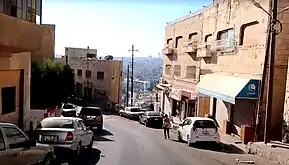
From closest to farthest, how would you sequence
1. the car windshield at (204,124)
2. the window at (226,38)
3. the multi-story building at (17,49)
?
the multi-story building at (17,49) < the car windshield at (204,124) < the window at (226,38)

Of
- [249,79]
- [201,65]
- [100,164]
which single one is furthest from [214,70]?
[100,164]

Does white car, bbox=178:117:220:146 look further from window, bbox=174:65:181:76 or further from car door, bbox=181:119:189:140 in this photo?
window, bbox=174:65:181:76

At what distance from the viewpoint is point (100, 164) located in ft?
53.6

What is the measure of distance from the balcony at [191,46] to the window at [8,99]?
22.3 metres

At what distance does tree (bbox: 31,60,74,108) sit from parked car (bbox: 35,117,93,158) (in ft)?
73.9

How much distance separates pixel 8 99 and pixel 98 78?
59256mm

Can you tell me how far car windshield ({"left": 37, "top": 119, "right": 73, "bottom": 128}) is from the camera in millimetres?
16828

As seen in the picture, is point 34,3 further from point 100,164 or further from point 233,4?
point 233,4

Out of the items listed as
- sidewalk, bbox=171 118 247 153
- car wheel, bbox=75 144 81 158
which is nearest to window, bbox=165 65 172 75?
sidewalk, bbox=171 118 247 153

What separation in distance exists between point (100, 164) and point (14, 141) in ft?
19.4

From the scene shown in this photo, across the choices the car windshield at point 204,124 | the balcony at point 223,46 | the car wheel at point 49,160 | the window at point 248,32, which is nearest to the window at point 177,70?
the balcony at point 223,46

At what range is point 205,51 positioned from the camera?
37781 millimetres

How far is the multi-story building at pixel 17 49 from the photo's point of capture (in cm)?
1602

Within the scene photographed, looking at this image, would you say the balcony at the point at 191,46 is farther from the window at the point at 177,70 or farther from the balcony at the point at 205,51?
the window at the point at 177,70
